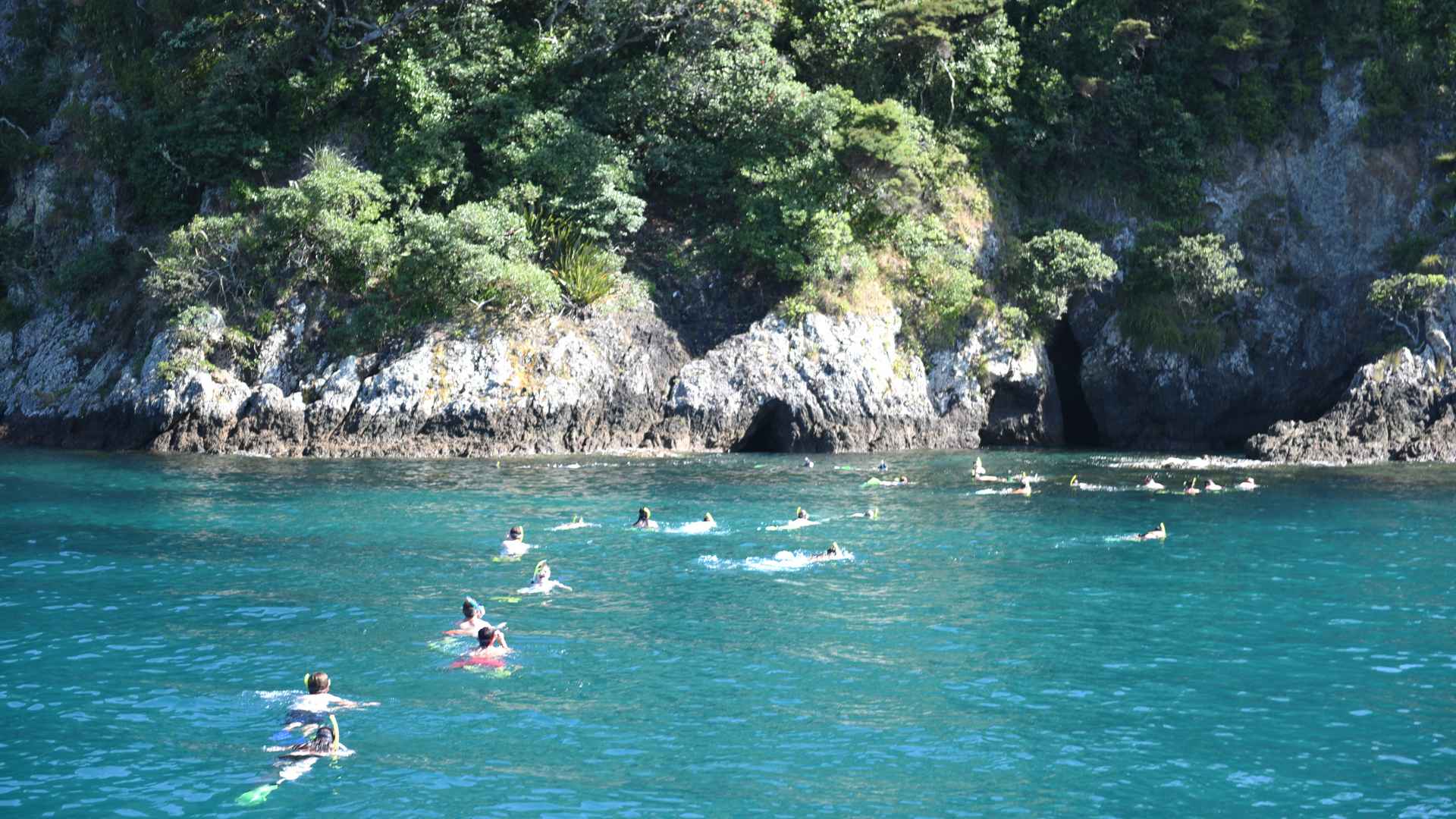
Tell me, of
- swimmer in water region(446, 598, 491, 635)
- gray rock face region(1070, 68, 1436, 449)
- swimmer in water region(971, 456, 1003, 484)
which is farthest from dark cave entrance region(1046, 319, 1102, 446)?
swimmer in water region(446, 598, 491, 635)

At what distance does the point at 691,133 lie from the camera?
175 feet

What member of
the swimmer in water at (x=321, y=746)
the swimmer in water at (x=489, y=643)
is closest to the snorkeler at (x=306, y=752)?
the swimmer in water at (x=321, y=746)

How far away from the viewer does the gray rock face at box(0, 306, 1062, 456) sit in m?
46.0

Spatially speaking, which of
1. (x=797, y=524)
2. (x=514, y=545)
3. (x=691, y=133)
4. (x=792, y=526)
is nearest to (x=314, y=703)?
(x=514, y=545)

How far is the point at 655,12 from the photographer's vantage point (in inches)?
2050

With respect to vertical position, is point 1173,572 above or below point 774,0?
below

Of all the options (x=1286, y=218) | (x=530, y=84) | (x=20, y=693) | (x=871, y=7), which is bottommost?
(x=20, y=693)

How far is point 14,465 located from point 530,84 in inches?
921

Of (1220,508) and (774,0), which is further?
(774,0)

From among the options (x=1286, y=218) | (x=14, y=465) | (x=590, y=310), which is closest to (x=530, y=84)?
(x=590, y=310)

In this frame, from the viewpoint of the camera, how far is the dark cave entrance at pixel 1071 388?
5431 cm

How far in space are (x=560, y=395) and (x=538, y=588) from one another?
75.7 ft

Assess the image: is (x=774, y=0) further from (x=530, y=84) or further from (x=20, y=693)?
(x=20, y=693)

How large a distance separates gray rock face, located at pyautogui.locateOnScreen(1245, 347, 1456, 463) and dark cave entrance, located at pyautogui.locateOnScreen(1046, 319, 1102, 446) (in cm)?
857
